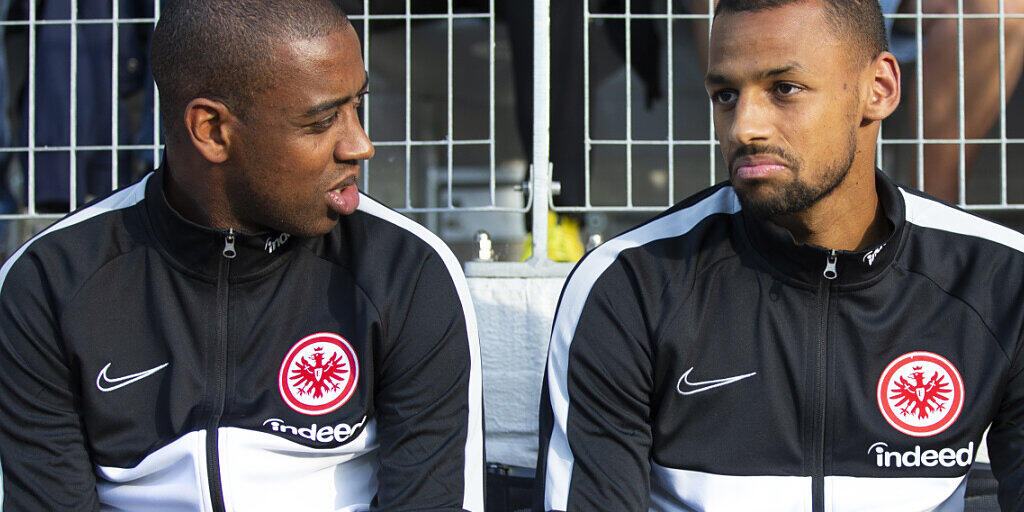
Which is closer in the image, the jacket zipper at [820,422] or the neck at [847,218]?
the jacket zipper at [820,422]

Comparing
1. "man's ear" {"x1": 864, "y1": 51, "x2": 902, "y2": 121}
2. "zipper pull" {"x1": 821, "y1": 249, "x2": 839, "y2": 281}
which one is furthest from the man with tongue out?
"man's ear" {"x1": 864, "y1": 51, "x2": 902, "y2": 121}

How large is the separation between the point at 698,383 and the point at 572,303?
0.33 meters

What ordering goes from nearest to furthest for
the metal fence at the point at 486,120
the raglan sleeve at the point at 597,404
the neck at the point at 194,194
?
the raglan sleeve at the point at 597,404, the neck at the point at 194,194, the metal fence at the point at 486,120

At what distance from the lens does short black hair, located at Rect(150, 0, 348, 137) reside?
203cm

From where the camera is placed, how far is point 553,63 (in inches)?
140

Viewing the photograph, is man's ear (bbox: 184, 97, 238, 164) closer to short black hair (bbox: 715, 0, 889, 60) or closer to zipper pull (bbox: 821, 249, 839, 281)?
short black hair (bbox: 715, 0, 889, 60)

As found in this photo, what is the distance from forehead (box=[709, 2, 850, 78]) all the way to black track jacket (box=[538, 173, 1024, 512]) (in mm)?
367

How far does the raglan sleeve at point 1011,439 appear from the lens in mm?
1976

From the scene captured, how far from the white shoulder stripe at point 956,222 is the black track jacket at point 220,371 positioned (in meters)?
1.08

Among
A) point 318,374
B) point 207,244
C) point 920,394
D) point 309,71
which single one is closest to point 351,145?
point 309,71

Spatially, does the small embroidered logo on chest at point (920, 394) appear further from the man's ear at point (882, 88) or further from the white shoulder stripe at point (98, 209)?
the white shoulder stripe at point (98, 209)

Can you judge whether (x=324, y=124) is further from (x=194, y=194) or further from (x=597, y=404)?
(x=597, y=404)

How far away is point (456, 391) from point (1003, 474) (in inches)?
48.9

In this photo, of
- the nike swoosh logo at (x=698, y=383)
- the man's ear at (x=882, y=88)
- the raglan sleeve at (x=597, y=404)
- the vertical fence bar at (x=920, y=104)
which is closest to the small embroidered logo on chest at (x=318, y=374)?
the raglan sleeve at (x=597, y=404)
